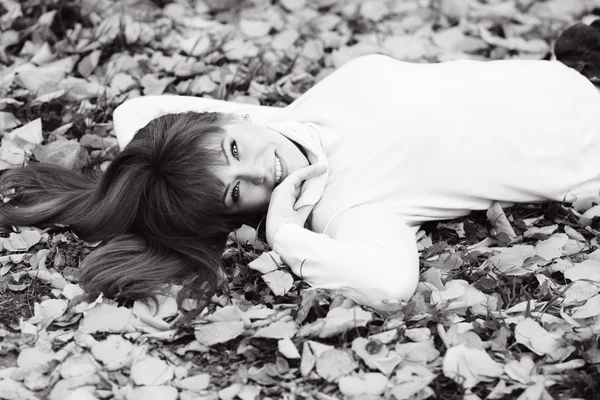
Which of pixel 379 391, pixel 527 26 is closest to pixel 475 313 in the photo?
pixel 379 391

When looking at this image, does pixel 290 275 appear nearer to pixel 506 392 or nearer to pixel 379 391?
pixel 379 391

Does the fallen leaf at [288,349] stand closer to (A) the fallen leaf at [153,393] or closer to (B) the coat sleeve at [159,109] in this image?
(A) the fallen leaf at [153,393]

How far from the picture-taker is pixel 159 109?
3.28 metres

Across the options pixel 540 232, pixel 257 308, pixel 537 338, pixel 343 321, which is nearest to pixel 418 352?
pixel 343 321

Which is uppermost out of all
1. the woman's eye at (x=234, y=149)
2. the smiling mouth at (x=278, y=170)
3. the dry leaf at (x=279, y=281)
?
the woman's eye at (x=234, y=149)

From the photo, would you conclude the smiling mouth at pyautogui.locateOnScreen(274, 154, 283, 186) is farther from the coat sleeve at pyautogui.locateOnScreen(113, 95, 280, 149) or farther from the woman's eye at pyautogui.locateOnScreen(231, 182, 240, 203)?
the coat sleeve at pyautogui.locateOnScreen(113, 95, 280, 149)

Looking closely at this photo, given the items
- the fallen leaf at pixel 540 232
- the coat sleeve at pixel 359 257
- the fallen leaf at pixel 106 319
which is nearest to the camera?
the fallen leaf at pixel 106 319

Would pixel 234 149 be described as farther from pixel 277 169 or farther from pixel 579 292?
pixel 579 292

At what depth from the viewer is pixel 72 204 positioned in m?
2.85

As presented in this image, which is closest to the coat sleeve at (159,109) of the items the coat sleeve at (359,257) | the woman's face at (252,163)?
the woman's face at (252,163)

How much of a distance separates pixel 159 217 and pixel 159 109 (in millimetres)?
778

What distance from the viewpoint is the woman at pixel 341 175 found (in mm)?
2555

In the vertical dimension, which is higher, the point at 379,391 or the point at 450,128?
the point at 450,128

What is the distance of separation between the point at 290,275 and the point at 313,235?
14 centimetres
